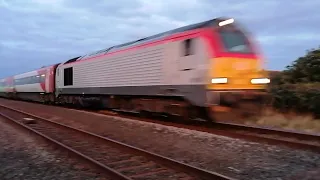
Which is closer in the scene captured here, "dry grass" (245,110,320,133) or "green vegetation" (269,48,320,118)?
"dry grass" (245,110,320,133)

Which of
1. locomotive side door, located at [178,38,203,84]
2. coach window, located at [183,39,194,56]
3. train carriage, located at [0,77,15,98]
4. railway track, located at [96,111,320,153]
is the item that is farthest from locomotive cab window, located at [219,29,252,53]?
train carriage, located at [0,77,15,98]

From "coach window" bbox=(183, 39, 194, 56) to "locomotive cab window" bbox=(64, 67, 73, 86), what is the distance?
12863mm

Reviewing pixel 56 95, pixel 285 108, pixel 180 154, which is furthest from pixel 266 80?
pixel 56 95

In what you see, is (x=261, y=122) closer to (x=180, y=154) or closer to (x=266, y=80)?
(x=266, y=80)

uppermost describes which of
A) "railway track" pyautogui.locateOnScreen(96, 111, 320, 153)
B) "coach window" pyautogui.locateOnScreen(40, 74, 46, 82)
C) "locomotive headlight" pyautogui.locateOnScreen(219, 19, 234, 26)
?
"locomotive headlight" pyautogui.locateOnScreen(219, 19, 234, 26)

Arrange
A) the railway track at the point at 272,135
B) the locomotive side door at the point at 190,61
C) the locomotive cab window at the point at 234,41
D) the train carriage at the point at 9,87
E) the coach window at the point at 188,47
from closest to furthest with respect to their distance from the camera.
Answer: the railway track at the point at 272,135
the locomotive side door at the point at 190,61
the locomotive cab window at the point at 234,41
the coach window at the point at 188,47
the train carriage at the point at 9,87

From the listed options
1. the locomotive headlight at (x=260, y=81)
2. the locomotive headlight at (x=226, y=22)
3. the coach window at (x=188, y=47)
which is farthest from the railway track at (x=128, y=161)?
the locomotive headlight at (x=226, y=22)

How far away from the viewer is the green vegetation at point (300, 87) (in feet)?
48.6

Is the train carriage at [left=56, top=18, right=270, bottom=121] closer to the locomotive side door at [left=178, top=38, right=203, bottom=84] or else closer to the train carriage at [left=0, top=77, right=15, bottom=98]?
the locomotive side door at [left=178, top=38, right=203, bottom=84]

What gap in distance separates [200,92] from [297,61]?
10020mm

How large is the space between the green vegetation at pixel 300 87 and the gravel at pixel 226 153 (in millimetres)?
6064

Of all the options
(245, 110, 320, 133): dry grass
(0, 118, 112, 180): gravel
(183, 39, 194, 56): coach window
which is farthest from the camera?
(245, 110, 320, 133): dry grass

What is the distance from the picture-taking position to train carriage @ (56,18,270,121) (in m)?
11.5

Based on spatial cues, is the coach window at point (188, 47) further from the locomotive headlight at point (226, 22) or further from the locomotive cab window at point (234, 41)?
the locomotive headlight at point (226, 22)
